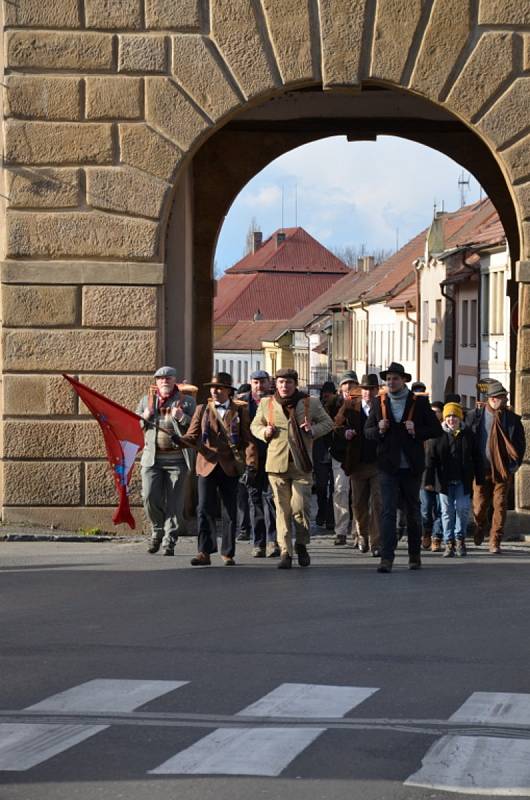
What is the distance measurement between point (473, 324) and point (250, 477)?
→ 42993mm

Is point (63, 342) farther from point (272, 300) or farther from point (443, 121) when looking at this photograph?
point (272, 300)

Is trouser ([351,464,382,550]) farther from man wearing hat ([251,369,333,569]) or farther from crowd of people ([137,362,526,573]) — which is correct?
man wearing hat ([251,369,333,569])

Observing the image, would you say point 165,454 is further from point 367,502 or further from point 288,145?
point 288,145

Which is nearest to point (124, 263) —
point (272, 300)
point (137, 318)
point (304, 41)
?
point (137, 318)

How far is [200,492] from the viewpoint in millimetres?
15953

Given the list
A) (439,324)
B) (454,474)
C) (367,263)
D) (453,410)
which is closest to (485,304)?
(439,324)

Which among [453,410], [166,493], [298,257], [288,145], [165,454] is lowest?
[166,493]

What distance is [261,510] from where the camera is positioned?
16.9 meters

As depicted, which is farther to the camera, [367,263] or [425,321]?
[367,263]

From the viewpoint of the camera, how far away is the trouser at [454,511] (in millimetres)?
17578

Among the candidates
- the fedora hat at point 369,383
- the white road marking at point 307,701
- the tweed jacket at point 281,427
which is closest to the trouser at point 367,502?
the fedora hat at point 369,383

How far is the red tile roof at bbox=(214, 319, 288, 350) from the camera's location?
131375 mm

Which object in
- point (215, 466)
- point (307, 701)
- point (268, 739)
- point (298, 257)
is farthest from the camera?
point (298, 257)

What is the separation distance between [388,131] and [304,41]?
7.05 meters
